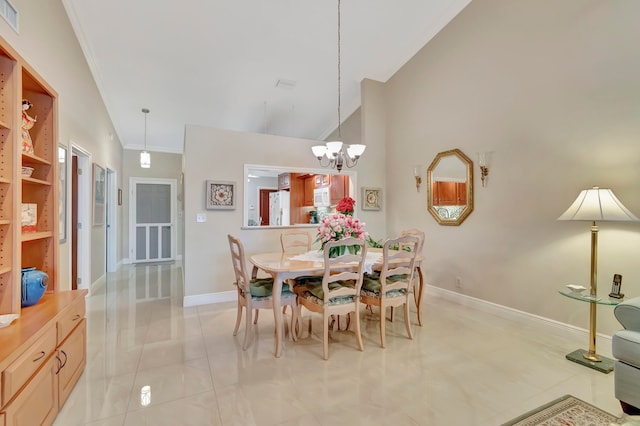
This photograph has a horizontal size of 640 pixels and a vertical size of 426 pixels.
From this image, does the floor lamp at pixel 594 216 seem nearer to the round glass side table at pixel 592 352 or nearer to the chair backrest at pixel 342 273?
the round glass side table at pixel 592 352

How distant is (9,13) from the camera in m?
2.29

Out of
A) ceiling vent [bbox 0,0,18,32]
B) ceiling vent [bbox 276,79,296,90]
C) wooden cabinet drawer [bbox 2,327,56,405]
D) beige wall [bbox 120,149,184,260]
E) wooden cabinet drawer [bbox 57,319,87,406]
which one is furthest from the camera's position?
beige wall [bbox 120,149,184,260]

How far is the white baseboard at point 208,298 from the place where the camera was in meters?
4.04

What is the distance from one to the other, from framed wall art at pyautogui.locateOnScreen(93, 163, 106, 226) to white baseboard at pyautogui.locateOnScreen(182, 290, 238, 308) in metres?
2.17

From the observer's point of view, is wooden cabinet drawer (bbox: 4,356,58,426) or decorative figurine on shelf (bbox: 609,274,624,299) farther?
decorative figurine on shelf (bbox: 609,274,624,299)

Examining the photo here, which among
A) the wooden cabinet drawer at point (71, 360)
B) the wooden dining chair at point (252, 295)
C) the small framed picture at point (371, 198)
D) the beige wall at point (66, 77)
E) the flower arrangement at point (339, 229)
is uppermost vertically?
the beige wall at point (66, 77)

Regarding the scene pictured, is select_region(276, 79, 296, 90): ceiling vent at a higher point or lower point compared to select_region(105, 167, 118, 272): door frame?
higher

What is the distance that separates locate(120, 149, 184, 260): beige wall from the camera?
699 centimetres

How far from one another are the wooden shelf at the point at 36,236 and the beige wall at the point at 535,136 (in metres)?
4.38

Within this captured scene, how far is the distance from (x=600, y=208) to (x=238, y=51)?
4.56m

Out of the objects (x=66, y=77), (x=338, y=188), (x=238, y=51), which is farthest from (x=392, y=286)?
(x=66, y=77)

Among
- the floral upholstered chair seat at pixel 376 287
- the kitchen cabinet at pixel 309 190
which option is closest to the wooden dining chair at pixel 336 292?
the floral upholstered chair seat at pixel 376 287

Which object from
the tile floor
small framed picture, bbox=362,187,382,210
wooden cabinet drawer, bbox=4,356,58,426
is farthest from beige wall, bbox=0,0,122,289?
small framed picture, bbox=362,187,382,210

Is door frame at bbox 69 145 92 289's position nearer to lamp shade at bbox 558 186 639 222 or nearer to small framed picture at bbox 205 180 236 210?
small framed picture at bbox 205 180 236 210
